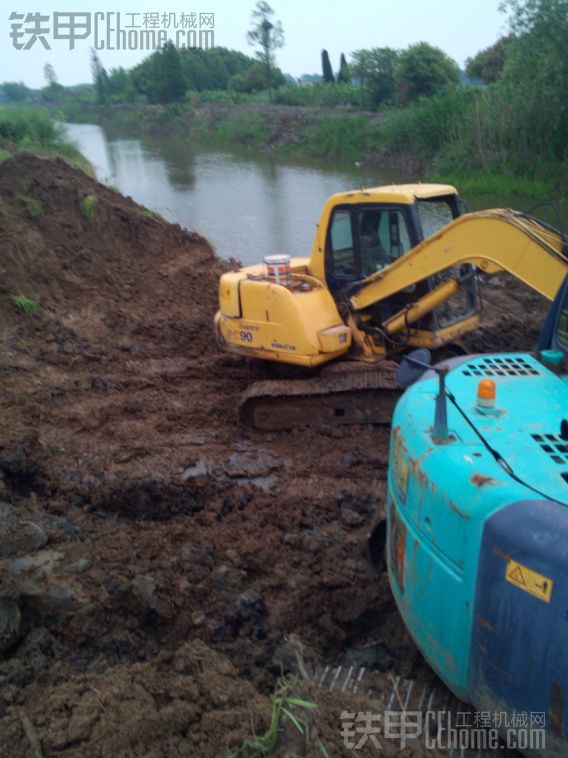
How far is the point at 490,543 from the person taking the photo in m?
2.31

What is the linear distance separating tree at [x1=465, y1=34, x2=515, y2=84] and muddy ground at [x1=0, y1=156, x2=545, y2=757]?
105 ft

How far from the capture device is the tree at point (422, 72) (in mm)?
32281

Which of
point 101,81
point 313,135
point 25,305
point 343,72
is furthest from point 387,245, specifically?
point 101,81

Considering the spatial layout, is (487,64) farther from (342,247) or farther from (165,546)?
(165,546)

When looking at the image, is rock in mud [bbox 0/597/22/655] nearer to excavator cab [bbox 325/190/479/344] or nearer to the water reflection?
excavator cab [bbox 325/190/479/344]

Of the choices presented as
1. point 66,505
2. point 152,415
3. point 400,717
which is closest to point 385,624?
point 400,717

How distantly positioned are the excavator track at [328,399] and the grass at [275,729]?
3679 mm

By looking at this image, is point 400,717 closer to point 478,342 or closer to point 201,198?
point 478,342

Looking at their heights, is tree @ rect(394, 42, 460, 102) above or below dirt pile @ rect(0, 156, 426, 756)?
above

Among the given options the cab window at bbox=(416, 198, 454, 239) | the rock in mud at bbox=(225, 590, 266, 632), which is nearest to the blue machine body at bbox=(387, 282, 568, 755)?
the rock in mud at bbox=(225, 590, 266, 632)

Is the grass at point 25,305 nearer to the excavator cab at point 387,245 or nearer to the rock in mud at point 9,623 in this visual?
the excavator cab at point 387,245

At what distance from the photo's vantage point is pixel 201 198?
2259cm

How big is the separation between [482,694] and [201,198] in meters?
21.6

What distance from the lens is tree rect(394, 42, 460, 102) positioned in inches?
1271
